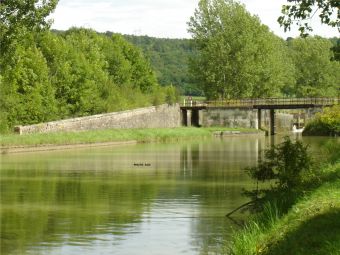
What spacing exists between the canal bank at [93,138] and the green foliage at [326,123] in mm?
11875

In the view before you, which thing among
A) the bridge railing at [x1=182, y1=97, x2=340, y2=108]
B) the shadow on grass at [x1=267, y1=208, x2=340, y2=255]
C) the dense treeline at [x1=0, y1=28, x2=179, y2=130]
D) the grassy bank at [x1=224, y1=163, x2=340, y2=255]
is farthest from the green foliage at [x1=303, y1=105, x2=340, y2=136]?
the shadow on grass at [x1=267, y1=208, x2=340, y2=255]

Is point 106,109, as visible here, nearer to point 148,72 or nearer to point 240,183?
point 148,72

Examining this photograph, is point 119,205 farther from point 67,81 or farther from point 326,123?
point 326,123

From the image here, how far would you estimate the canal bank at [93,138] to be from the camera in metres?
65.6

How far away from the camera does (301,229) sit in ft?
56.0

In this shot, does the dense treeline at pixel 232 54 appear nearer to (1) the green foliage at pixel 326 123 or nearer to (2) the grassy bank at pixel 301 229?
(1) the green foliage at pixel 326 123

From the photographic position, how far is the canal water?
22.8 m

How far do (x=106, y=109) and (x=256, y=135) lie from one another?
23979 millimetres

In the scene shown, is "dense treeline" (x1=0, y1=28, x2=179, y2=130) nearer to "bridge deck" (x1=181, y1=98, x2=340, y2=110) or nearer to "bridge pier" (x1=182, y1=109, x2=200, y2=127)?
"bridge pier" (x1=182, y1=109, x2=200, y2=127)

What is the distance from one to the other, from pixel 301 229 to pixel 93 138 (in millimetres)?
61747

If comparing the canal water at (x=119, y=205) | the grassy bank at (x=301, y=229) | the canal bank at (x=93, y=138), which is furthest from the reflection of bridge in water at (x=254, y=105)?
the grassy bank at (x=301, y=229)

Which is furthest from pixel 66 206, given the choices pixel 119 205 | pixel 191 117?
pixel 191 117

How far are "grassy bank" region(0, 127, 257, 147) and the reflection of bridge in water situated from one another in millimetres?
7769

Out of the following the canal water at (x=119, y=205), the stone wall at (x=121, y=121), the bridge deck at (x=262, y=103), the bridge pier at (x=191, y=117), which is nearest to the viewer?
the canal water at (x=119, y=205)
